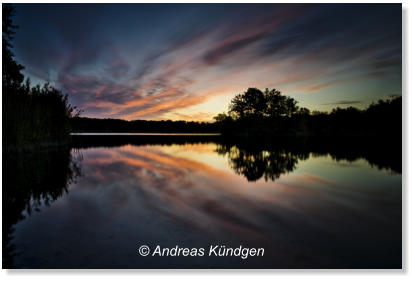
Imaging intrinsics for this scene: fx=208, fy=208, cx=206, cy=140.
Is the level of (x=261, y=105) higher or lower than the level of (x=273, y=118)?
higher

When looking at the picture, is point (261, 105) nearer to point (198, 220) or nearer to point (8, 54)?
point (8, 54)

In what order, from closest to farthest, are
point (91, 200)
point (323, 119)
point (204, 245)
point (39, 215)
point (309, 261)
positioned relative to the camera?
point (309, 261)
point (204, 245)
point (39, 215)
point (91, 200)
point (323, 119)

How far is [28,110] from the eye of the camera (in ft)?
35.4

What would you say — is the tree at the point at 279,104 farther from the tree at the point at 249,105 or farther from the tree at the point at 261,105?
the tree at the point at 249,105

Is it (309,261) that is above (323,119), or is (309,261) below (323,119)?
below

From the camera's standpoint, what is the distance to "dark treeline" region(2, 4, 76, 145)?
981cm

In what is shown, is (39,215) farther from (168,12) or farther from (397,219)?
(397,219)

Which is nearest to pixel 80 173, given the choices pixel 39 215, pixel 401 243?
pixel 39 215

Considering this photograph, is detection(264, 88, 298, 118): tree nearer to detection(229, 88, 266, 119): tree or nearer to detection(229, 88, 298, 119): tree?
detection(229, 88, 298, 119): tree

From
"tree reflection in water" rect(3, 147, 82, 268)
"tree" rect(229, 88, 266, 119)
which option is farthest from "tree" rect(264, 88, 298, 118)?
"tree reflection in water" rect(3, 147, 82, 268)

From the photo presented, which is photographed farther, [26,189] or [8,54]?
[8,54]

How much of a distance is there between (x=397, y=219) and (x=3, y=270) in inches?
274

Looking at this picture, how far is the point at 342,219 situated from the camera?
418 cm

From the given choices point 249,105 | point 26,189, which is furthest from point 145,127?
point 26,189
